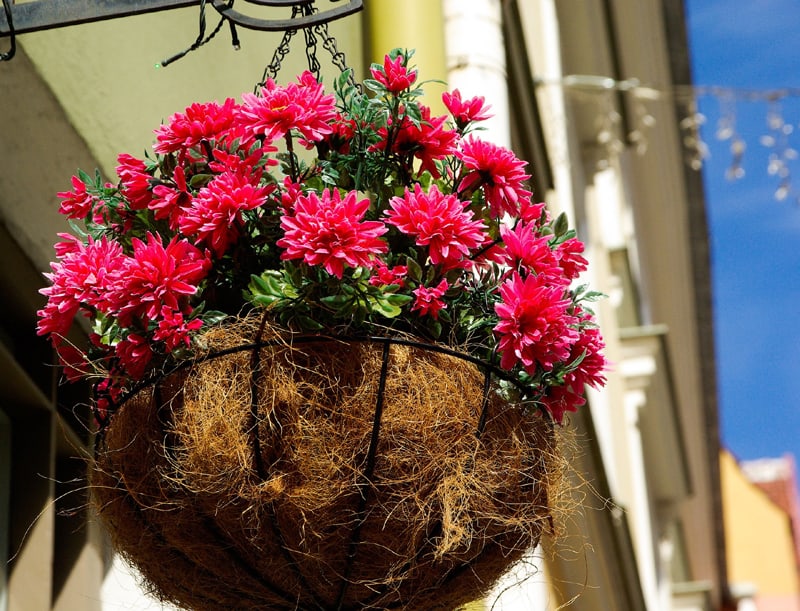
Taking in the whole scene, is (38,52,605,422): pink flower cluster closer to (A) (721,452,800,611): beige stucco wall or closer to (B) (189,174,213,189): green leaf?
(B) (189,174,213,189): green leaf

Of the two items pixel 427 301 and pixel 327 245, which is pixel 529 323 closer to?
pixel 427 301

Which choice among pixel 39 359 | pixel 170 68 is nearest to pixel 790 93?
pixel 170 68

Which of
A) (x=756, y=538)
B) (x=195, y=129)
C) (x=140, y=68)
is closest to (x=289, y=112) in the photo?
(x=195, y=129)

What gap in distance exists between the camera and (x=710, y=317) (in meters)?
21.5

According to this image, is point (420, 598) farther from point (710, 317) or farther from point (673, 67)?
point (710, 317)

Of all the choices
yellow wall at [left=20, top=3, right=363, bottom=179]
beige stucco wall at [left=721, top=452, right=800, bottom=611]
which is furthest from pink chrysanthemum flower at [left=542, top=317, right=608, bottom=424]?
beige stucco wall at [left=721, top=452, right=800, bottom=611]

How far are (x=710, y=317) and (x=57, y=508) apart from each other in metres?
18.6

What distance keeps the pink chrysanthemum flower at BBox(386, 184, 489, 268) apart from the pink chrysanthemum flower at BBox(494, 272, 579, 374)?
99 millimetres

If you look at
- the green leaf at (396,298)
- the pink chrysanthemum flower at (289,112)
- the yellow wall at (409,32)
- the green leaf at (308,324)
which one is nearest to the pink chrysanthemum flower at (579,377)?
the green leaf at (396,298)

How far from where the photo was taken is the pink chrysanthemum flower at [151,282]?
2.38m

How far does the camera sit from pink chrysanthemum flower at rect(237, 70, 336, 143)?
2510 millimetres

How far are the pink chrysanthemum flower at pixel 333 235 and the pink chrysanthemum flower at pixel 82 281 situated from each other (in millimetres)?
295

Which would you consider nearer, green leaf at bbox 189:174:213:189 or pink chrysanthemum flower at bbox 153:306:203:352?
pink chrysanthemum flower at bbox 153:306:203:352

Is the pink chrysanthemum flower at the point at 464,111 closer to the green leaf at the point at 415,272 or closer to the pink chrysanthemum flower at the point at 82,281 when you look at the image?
the green leaf at the point at 415,272
